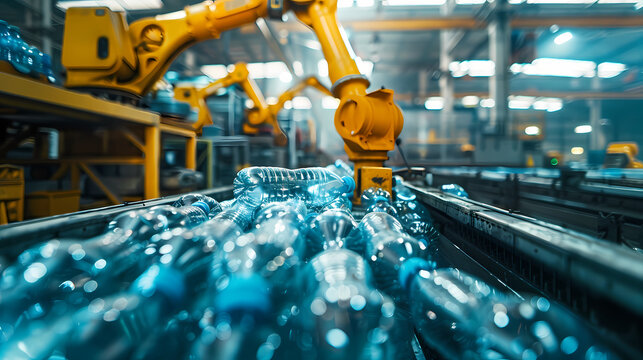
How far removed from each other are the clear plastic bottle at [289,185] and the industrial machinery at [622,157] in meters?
6.35

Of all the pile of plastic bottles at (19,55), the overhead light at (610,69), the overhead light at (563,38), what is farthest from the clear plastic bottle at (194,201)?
the overhead light at (610,69)

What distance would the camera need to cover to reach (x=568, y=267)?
60cm

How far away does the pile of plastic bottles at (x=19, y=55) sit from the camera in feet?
5.39

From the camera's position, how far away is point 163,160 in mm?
4148

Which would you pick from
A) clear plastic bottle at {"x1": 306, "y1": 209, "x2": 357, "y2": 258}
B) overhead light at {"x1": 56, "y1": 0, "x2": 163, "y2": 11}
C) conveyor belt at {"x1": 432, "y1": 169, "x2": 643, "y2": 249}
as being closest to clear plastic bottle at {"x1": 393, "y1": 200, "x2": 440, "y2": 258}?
clear plastic bottle at {"x1": 306, "y1": 209, "x2": 357, "y2": 258}

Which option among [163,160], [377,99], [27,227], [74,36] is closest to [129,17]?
[163,160]

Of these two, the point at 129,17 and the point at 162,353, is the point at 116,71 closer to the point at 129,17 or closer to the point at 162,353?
the point at 162,353

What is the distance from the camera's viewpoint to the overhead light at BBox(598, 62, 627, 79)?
11.2m

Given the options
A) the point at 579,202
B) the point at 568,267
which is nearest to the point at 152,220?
the point at 568,267

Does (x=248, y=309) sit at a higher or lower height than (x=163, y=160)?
lower

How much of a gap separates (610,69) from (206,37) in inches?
623

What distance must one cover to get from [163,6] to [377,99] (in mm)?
6479

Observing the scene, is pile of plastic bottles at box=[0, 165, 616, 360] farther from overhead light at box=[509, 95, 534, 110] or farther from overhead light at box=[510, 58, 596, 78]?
overhead light at box=[509, 95, 534, 110]

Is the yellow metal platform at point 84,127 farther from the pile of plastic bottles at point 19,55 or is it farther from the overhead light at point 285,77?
the overhead light at point 285,77
